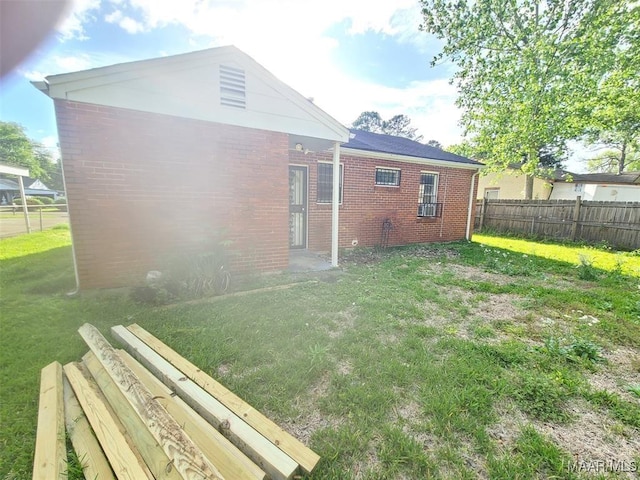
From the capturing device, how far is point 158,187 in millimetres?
4047

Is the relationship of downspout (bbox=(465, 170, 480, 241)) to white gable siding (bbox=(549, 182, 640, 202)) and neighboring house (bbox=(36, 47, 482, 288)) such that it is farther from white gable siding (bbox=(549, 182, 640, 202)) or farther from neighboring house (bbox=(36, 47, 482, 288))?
white gable siding (bbox=(549, 182, 640, 202))

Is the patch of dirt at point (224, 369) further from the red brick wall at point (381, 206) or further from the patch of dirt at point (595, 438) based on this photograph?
the red brick wall at point (381, 206)

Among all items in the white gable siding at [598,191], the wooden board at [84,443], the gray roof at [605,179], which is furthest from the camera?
the white gable siding at [598,191]

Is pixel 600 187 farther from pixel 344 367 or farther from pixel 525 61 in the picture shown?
pixel 344 367

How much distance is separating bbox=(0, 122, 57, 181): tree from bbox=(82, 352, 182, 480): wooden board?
124 ft

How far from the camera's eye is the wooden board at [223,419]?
1421 mm

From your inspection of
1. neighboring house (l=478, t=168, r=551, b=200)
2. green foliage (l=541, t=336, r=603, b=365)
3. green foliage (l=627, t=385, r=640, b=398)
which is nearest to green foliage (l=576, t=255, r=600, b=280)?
green foliage (l=541, t=336, r=603, b=365)

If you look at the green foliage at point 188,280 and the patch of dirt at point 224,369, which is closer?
the patch of dirt at point 224,369

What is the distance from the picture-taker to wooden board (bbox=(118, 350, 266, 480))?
4.53 feet

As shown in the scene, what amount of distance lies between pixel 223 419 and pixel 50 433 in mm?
1035

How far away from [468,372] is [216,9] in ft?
20.0

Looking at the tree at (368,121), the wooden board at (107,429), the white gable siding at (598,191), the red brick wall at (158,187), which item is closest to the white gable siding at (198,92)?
the red brick wall at (158,187)

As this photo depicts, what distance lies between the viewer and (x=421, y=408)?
199 centimetres

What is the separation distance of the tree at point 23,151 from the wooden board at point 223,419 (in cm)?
3783
